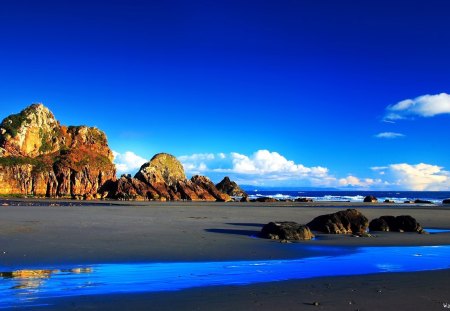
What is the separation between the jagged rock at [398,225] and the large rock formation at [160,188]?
7010cm

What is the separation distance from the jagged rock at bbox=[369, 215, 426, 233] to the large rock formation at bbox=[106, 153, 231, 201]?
70.1 m

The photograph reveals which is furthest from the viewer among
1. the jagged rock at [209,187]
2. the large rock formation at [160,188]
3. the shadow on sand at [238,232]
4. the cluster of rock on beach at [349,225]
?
the jagged rock at [209,187]

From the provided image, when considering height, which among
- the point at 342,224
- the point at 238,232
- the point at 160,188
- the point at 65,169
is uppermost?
the point at 65,169

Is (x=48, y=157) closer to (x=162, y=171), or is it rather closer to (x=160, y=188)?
(x=160, y=188)

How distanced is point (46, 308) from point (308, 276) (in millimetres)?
7129

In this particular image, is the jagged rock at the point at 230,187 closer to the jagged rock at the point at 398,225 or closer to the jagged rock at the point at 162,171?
the jagged rock at the point at 162,171

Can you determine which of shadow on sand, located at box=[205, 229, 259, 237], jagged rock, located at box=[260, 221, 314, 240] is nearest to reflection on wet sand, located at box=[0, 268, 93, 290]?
jagged rock, located at box=[260, 221, 314, 240]

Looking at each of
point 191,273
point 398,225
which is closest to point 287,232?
point 398,225

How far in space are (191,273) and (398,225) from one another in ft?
63.3

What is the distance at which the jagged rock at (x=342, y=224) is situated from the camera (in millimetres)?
25812

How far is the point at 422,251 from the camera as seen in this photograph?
18.6m

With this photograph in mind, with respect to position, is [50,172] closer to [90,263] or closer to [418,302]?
[90,263]

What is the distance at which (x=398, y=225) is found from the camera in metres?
27.4

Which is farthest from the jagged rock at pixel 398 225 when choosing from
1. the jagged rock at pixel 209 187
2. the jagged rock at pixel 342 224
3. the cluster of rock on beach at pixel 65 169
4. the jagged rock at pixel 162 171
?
the jagged rock at pixel 162 171
